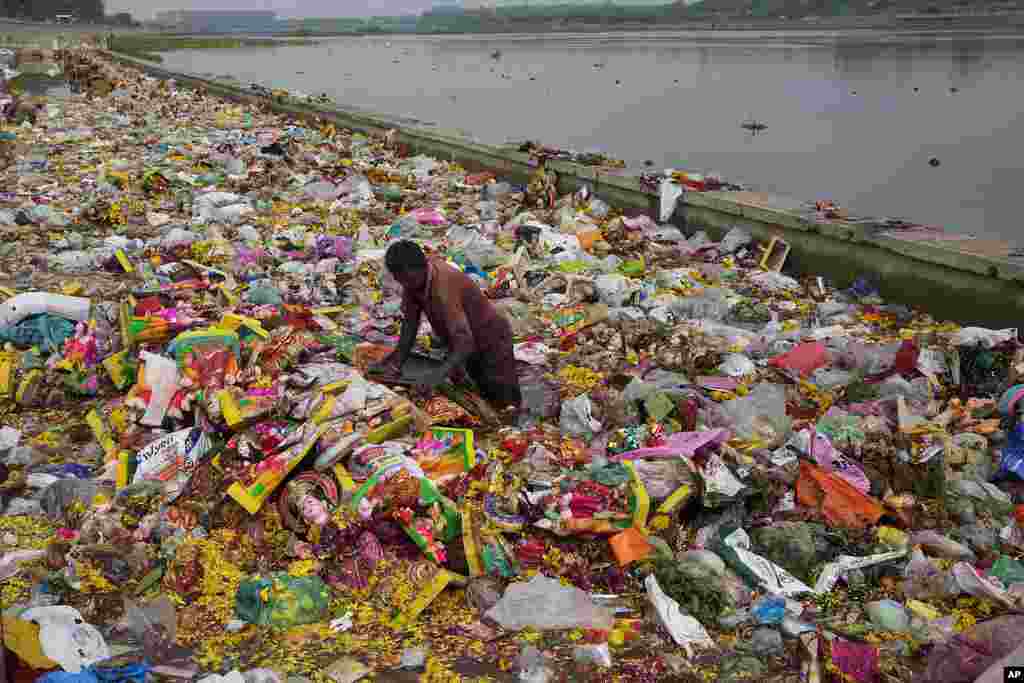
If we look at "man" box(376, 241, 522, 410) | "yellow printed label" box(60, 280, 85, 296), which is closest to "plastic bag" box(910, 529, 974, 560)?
"man" box(376, 241, 522, 410)

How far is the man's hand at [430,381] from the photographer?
12.7 feet

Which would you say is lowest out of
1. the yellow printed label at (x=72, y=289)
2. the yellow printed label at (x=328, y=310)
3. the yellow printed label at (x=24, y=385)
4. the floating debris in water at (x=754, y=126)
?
the yellow printed label at (x=24, y=385)

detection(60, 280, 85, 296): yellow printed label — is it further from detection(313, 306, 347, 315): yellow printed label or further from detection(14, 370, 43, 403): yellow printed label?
detection(313, 306, 347, 315): yellow printed label

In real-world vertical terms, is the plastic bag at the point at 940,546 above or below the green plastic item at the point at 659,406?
below

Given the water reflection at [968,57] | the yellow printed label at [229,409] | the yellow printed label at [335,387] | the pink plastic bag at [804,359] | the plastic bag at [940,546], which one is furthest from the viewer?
the water reflection at [968,57]

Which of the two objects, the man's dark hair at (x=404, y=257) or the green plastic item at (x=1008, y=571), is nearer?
the green plastic item at (x=1008, y=571)

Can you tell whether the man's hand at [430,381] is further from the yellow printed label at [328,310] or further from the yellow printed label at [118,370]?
the yellow printed label at [118,370]

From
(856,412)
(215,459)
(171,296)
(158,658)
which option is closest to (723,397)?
(856,412)

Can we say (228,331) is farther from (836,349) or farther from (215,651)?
(836,349)

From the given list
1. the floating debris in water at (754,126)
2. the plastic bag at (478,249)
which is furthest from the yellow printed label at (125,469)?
the floating debris in water at (754,126)

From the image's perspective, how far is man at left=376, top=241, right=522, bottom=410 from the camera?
12.2 ft

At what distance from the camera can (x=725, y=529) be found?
330 centimetres

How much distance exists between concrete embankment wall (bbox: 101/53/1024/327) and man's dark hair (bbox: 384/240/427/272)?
409cm

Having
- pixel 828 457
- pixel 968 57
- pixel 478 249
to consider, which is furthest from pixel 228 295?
pixel 968 57
